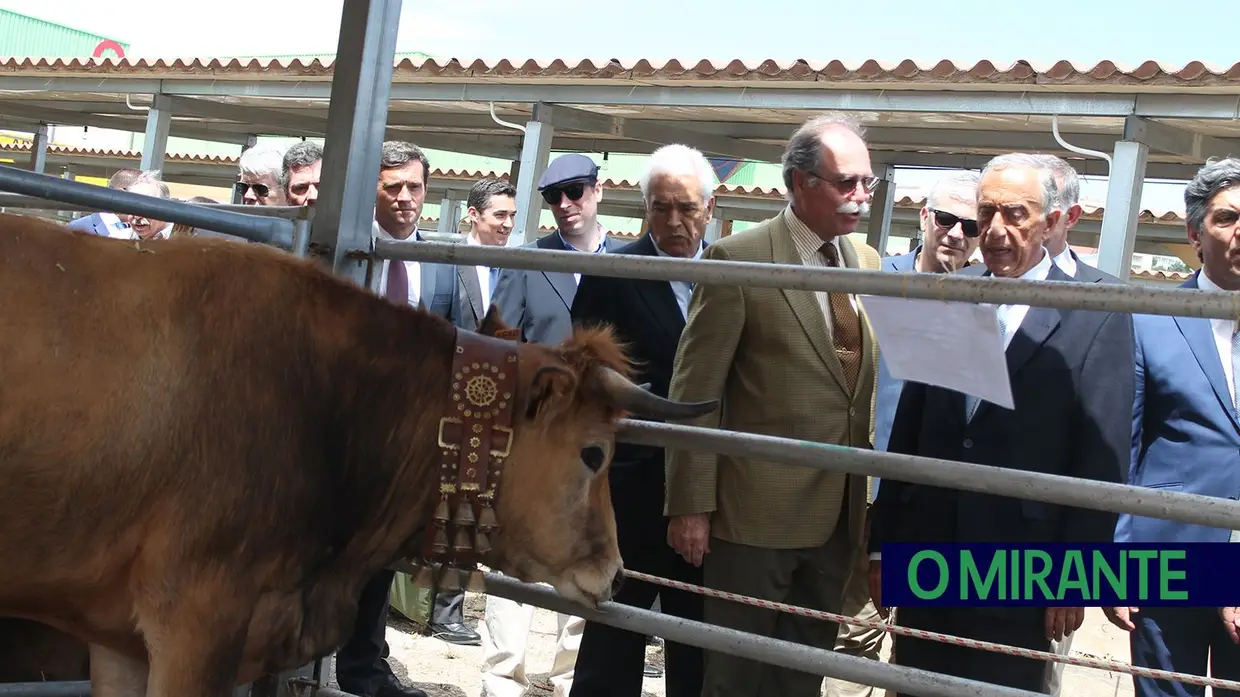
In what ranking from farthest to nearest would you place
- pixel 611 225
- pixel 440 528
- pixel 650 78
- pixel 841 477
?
pixel 611 225 < pixel 650 78 < pixel 841 477 < pixel 440 528

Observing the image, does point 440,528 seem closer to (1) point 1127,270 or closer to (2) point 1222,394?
(2) point 1222,394

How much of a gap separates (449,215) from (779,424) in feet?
51.5

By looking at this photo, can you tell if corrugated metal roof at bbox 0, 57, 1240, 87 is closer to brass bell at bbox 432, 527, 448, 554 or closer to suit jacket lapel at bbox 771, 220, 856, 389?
suit jacket lapel at bbox 771, 220, 856, 389

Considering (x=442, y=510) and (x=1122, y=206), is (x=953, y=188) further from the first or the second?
(x=1122, y=206)

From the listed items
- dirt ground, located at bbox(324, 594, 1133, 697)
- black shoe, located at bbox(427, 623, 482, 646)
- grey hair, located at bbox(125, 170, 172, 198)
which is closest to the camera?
dirt ground, located at bbox(324, 594, 1133, 697)

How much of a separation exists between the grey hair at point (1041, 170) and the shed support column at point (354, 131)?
1644 mm

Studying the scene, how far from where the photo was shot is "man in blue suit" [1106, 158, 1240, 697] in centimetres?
349

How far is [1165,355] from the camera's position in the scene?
3625 millimetres

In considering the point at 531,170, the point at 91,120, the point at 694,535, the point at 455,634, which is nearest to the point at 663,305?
the point at 694,535

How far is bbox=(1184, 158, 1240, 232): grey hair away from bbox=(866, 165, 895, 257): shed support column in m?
8.60

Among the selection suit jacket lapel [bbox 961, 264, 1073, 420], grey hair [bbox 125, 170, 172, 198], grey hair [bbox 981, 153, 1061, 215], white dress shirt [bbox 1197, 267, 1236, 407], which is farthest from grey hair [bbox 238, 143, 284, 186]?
white dress shirt [bbox 1197, 267, 1236, 407]

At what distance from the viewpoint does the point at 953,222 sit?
4918 mm

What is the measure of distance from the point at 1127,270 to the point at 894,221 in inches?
319

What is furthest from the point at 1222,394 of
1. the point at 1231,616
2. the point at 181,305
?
the point at 181,305
